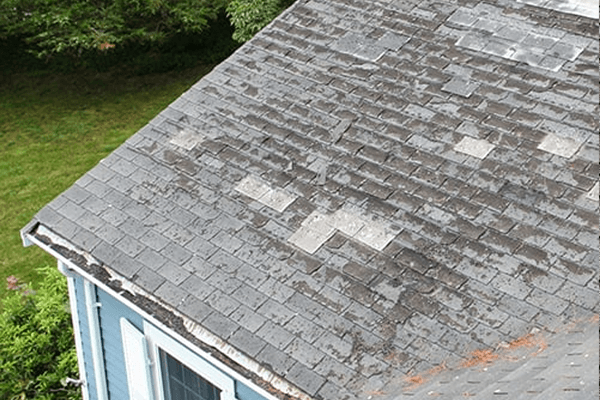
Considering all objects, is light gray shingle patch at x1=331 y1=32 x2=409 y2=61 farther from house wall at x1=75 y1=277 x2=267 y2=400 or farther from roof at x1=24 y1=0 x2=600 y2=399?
house wall at x1=75 y1=277 x2=267 y2=400

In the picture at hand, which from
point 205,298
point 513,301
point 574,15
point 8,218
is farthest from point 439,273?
point 8,218

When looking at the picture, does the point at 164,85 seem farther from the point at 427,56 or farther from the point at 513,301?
the point at 513,301

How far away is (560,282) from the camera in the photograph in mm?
5652

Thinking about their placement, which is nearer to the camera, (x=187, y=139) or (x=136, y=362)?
(x=136, y=362)

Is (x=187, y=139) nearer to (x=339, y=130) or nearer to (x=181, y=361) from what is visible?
(x=339, y=130)

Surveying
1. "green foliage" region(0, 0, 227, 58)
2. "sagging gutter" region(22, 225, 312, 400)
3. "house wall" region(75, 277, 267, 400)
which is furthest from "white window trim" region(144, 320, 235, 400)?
"green foliage" region(0, 0, 227, 58)

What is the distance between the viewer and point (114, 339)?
786cm

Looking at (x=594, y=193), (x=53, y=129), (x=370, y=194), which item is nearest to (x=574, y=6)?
(x=594, y=193)

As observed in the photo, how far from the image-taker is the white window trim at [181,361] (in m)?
6.53

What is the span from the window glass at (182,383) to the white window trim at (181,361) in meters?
0.05

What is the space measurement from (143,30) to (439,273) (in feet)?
49.2

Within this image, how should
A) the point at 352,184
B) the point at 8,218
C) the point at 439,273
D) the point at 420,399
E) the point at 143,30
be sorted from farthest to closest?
1. the point at 143,30
2. the point at 8,218
3. the point at 352,184
4. the point at 439,273
5. the point at 420,399

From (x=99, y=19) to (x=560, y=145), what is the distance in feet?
49.6

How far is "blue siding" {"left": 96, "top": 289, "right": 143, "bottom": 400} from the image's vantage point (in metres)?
7.54
